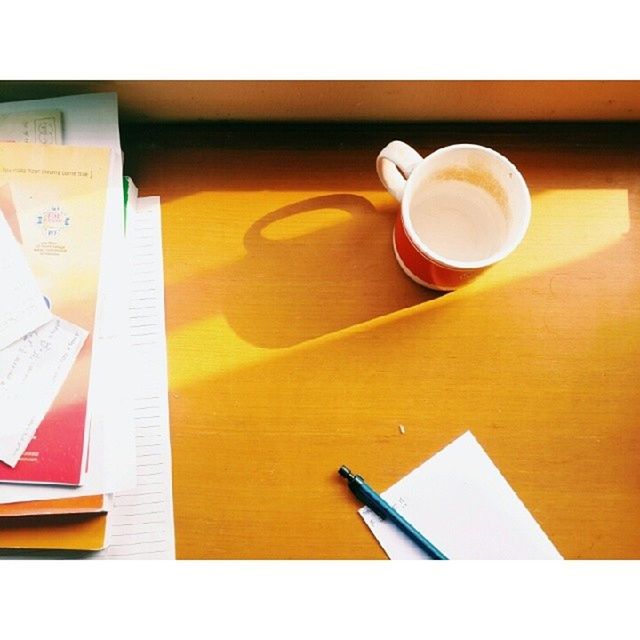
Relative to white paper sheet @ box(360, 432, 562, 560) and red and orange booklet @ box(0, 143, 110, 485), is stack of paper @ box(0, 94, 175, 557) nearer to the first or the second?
red and orange booklet @ box(0, 143, 110, 485)

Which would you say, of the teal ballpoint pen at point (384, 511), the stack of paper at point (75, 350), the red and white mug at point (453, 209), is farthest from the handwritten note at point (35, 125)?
the teal ballpoint pen at point (384, 511)

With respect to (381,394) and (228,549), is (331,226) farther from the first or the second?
(228,549)

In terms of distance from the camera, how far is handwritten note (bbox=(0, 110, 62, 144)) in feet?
2.26

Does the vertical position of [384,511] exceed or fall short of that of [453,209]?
it falls short

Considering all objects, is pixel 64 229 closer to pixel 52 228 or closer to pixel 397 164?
pixel 52 228

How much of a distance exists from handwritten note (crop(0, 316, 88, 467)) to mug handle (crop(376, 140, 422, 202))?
301 millimetres

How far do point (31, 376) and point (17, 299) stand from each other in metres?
0.07

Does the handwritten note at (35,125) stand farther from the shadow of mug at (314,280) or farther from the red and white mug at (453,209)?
the red and white mug at (453,209)

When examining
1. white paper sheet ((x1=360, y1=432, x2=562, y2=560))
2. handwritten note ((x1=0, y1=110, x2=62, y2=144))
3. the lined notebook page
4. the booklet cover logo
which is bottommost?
white paper sheet ((x1=360, y1=432, x2=562, y2=560))

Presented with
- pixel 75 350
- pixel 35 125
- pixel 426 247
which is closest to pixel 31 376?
pixel 75 350

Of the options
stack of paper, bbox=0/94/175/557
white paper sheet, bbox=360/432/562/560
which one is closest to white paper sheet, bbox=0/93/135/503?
stack of paper, bbox=0/94/175/557

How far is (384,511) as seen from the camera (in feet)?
2.18
